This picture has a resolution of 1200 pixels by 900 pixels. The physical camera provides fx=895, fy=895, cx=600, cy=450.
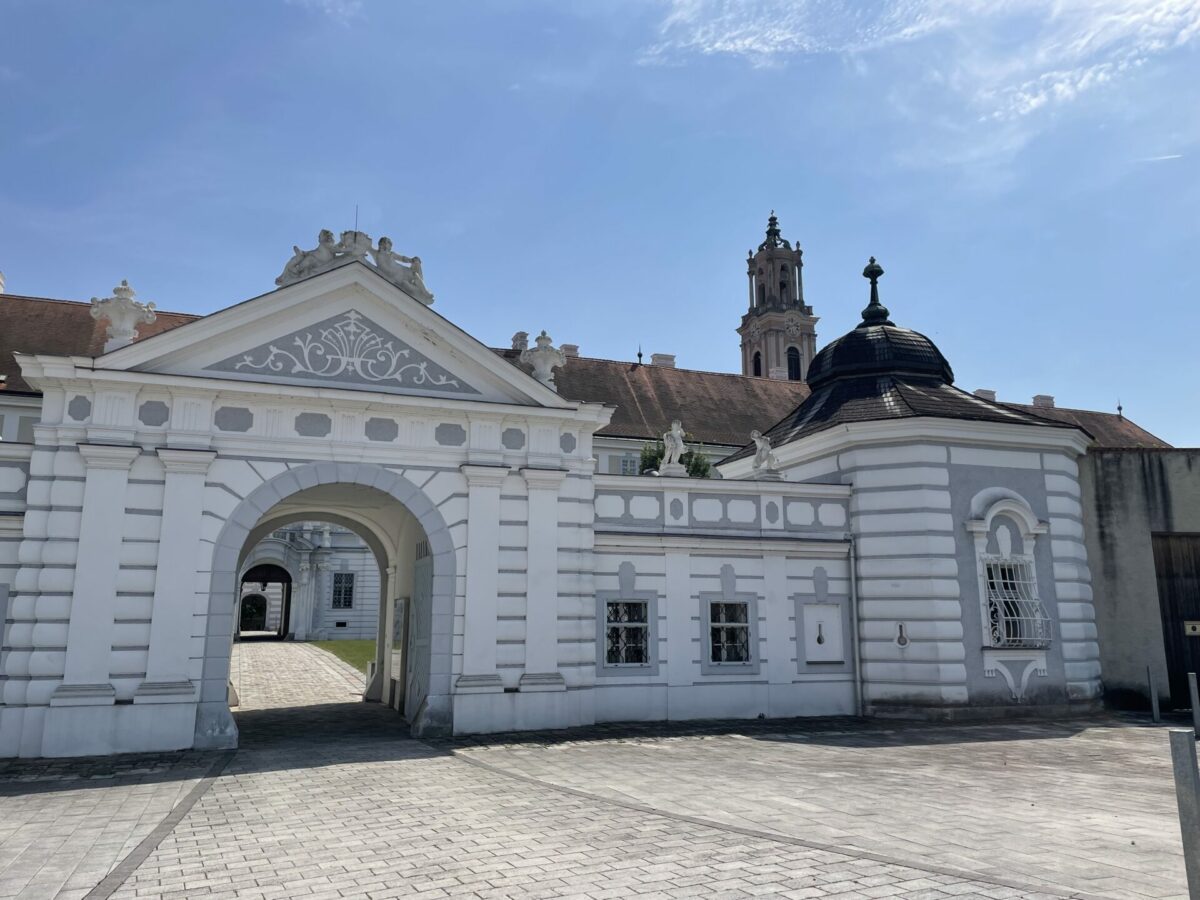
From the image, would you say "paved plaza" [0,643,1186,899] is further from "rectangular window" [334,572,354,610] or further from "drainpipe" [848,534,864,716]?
"rectangular window" [334,572,354,610]

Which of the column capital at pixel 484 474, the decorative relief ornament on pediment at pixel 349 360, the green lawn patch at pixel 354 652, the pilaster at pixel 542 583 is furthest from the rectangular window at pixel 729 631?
the green lawn patch at pixel 354 652

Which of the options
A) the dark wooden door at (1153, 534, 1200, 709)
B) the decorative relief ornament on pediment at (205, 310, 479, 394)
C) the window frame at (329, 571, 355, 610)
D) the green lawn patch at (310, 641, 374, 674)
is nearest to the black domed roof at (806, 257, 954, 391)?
the dark wooden door at (1153, 534, 1200, 709)

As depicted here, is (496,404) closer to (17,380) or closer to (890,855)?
(890,855)

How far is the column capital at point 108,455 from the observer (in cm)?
1445

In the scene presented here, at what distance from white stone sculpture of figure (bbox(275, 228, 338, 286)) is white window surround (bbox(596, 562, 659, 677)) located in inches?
321

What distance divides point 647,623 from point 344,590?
38975mm

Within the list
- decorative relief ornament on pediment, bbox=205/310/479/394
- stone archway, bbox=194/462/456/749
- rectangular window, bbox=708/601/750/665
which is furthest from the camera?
rectangular window, bbox=708/601/750/665

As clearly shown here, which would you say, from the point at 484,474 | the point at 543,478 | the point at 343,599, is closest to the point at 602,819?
the point at 484,474

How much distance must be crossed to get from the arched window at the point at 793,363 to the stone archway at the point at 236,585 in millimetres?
51383

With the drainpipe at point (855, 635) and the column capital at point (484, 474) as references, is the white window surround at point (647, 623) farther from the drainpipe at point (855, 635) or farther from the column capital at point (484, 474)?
the drainpipe at point (855, 635)

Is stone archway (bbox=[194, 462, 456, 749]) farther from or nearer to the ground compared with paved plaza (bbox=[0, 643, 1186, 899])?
farther from the ground

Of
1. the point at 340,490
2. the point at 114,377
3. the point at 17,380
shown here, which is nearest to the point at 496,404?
the point at 340,490

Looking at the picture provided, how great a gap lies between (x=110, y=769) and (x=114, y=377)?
20.2 ft

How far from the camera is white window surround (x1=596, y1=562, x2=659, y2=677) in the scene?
698 inches
